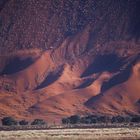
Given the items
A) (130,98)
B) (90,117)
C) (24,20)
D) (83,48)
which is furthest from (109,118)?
(24,20)

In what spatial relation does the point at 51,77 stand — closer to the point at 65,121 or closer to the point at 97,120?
the point at 65,121

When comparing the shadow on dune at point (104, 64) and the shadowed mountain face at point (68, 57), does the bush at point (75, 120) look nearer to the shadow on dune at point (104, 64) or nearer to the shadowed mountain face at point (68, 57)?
the shadowed mountain face at point (68, 57)

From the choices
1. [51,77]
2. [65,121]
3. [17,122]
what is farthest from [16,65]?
[65,121]

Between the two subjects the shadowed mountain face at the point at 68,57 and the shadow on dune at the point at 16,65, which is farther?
the shadow on dune at the point at 16,65

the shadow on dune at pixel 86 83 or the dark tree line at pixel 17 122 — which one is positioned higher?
the shadow on dune at pixel 86 83

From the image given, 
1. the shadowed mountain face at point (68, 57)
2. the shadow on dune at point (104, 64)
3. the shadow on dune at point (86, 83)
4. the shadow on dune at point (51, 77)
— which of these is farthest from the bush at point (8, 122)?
the shadow on dune at point (104, 64)

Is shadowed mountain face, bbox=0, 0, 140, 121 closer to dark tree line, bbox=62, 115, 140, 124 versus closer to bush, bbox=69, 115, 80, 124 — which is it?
dark tree line, bbox=62, 115, 140, 124

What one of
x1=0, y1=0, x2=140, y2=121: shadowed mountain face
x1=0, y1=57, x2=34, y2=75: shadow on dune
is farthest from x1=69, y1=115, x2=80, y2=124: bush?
x1=0, y1=57, x2=34, y2=75: shadow on dune

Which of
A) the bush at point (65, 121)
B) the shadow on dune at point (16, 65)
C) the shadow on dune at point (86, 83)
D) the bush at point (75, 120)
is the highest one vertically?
the shadow on dune at point (16, 65)
